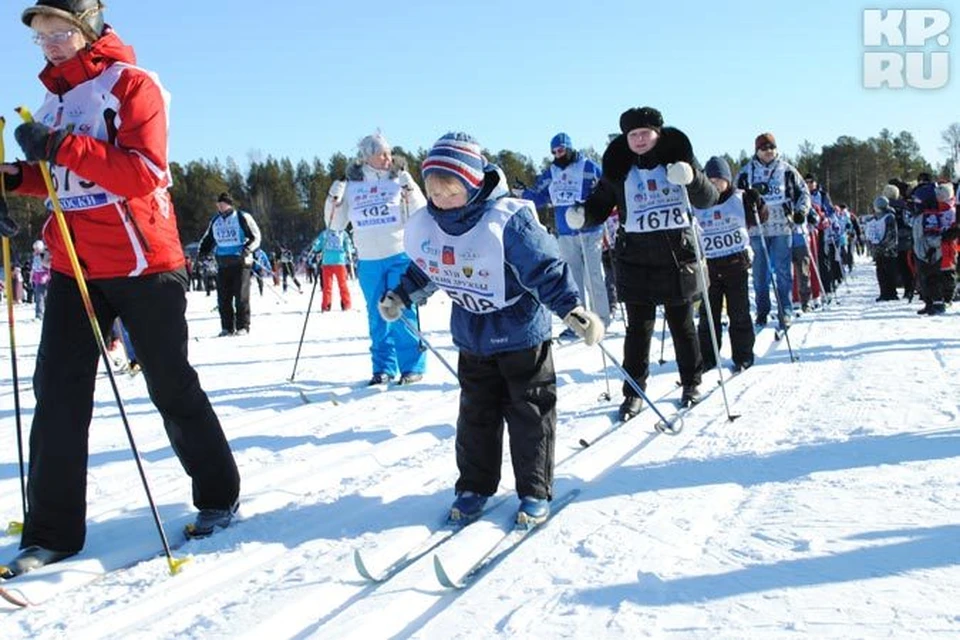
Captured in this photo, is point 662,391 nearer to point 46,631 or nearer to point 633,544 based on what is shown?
point 633,544

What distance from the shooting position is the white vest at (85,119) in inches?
121

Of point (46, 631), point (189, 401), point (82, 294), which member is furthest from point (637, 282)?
point (46, 631)

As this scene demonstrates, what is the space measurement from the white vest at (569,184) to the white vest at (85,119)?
656 centimetres

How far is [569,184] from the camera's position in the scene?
9.29 meters

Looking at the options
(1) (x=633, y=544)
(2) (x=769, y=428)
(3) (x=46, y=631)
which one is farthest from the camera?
(2) (x=769, y=428)

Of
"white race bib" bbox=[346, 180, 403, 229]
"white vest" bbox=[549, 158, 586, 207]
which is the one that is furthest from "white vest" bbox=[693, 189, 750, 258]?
"white race bib" bbox=[346, 180, 403, 229]

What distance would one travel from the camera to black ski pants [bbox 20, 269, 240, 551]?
3154mm

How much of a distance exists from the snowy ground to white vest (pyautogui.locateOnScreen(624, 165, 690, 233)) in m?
1.24

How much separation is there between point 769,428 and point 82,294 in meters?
3.57

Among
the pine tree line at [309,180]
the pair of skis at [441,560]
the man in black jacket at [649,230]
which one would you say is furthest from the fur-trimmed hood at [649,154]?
the pine tree line at [309,180]

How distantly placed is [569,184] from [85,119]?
6763mm

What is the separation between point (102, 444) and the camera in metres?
5.18

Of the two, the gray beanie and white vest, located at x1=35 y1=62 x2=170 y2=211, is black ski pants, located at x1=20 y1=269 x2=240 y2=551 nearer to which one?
white vest, located at x1=35 y1=62 x2=170 y2=211

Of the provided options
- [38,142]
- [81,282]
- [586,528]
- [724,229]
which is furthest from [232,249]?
[586,528]
